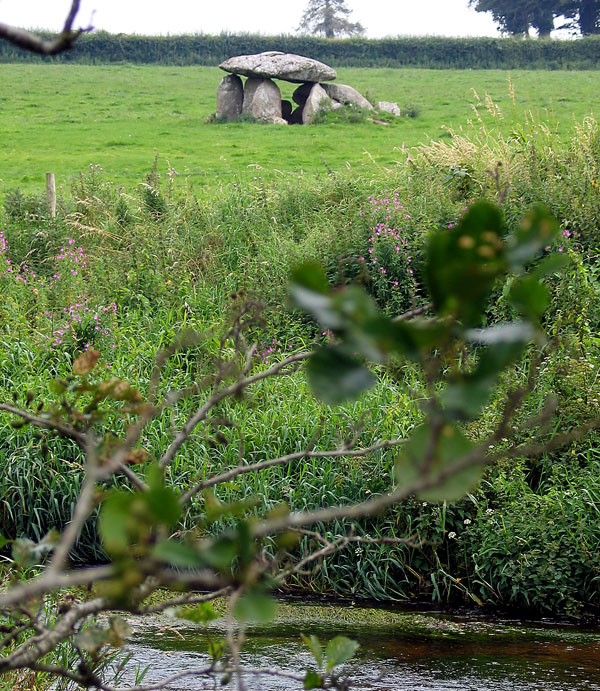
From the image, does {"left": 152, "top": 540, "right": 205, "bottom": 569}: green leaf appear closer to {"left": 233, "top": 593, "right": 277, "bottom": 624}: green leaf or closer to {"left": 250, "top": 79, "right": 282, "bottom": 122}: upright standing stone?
{"left": 233, "top": 593, "right": 277, "bottom": 624}: green leaf

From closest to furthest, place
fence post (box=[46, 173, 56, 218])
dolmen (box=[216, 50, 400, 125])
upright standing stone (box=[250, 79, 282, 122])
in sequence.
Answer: fence post (box=[46, 173, 56, 218]) → upright standing stone (box=[250, 79, 282, 122]) → dolmen (box=[216, 50, 400, 125])

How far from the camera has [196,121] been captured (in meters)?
19.7

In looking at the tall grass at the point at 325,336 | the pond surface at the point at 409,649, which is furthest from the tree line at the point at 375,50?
the pond surface at the point at 409,649

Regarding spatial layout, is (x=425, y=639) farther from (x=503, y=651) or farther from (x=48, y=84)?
(x=48, y=84)

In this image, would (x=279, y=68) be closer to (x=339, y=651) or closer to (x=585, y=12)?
(x=339, y=651)

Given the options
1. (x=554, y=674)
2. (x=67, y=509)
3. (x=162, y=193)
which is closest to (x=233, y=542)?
(x=554, y=674)

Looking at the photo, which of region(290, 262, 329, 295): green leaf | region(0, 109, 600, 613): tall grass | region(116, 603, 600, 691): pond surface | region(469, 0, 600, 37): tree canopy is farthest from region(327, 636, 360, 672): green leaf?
region(469, 0, 600, 37): tree canopy

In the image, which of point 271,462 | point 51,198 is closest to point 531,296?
point 271,462

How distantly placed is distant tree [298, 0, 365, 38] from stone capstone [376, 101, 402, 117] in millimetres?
34545

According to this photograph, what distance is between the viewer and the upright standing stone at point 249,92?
781 inches

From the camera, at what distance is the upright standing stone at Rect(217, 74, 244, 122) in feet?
65.0

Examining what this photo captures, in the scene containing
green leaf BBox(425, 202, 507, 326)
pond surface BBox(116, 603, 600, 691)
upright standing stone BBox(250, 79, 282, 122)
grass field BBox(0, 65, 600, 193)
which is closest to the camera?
green leaf BBox(425, 202, 507, 326)

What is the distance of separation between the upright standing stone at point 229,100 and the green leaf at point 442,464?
20.0m

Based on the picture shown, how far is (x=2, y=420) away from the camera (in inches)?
222
